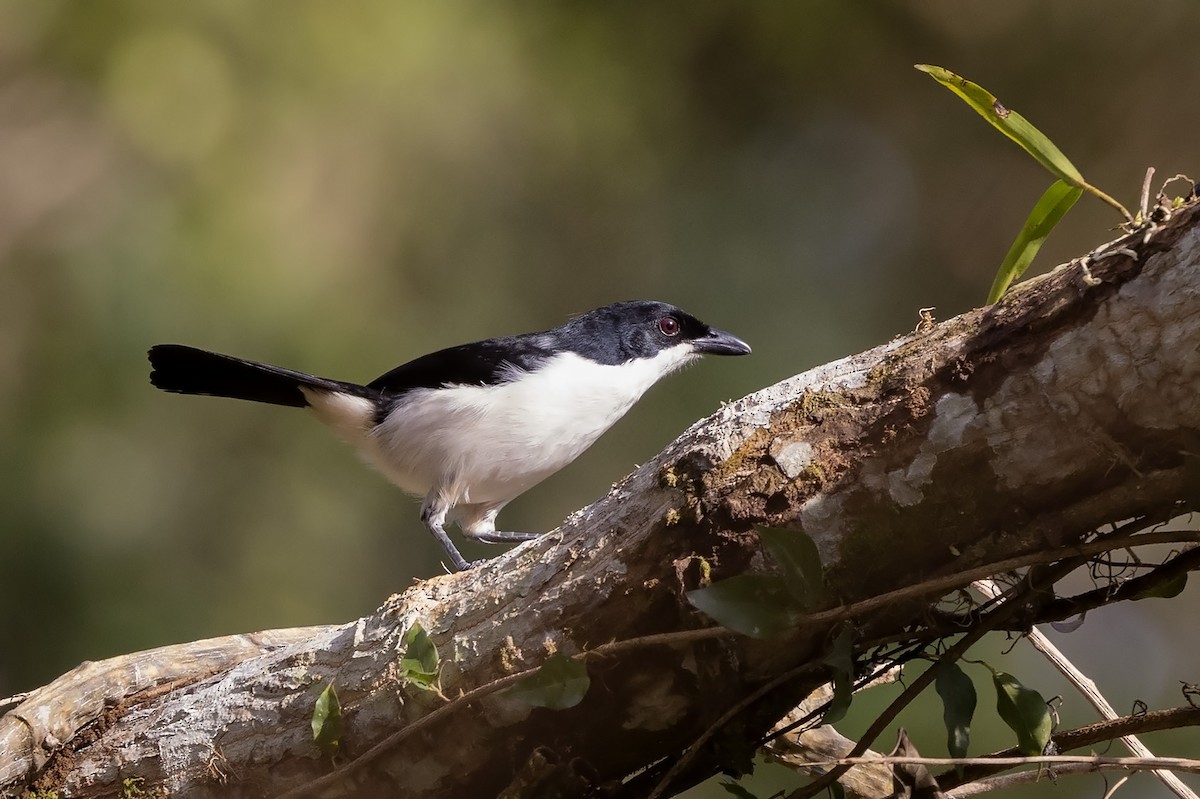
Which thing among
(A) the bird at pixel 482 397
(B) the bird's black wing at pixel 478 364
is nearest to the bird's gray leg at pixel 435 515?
(A) the bird at pixel 482 397

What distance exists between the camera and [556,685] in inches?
71.5

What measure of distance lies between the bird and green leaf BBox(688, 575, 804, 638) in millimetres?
1725

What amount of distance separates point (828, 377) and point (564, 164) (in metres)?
6.09

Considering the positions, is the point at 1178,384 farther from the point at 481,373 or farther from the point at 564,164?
the point at 564,164

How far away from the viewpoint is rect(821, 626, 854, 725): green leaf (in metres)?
1.69

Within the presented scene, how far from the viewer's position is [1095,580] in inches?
68.2

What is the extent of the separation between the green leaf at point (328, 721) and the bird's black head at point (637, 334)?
6.38 ft

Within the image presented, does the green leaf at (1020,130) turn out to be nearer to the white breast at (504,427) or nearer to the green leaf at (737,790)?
the green leaf at (737,790)

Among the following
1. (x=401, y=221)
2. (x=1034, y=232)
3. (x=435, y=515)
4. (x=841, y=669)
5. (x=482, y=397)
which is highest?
(x=401, y=221)

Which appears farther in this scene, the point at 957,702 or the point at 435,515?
the point at 435,515

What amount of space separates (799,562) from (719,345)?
2553mm

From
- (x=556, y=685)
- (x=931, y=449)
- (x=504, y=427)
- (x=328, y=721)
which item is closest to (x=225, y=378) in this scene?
(x=504, y=427)

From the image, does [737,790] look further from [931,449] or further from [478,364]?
[478,364]

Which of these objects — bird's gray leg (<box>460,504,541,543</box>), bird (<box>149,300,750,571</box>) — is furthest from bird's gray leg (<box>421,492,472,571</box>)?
bird's gray leg (<box>460,504,541,543</box>)
